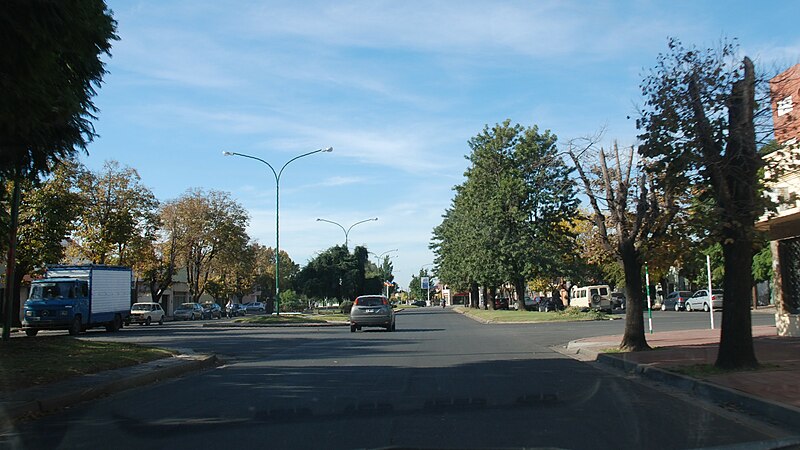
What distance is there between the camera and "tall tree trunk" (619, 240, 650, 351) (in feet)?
56.6

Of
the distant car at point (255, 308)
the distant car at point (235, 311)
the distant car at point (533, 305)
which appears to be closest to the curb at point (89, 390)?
the distant car at point (533, 305)

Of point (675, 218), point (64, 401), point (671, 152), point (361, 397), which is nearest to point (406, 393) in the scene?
point (361, 397)

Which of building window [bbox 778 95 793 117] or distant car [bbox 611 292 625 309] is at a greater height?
building window [bbox 778 95 793 117]

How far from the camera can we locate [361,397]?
35.0ft

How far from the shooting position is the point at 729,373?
12016 mm

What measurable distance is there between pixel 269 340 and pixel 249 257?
43.4m

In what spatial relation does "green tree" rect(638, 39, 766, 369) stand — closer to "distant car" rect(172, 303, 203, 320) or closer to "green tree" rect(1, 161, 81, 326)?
"green tree" rect(1, 161, 81, 326)

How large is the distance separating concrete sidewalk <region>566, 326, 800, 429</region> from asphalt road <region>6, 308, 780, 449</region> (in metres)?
0.43

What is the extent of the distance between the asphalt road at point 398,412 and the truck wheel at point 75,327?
17.9 meters

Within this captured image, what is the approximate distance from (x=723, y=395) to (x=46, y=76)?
35.7 feet

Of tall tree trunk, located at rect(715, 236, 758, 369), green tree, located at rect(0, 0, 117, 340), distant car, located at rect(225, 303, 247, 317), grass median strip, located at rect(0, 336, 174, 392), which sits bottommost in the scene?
distant car, located at rect(225, 303, 247, 317)

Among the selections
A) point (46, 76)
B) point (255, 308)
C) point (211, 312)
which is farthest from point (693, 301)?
point (255, 308)

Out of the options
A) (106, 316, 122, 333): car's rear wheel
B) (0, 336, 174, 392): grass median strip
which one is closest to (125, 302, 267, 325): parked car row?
(106, 316, 122, 333): car's rear wheel

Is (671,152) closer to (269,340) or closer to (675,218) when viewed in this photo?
(675,218)
